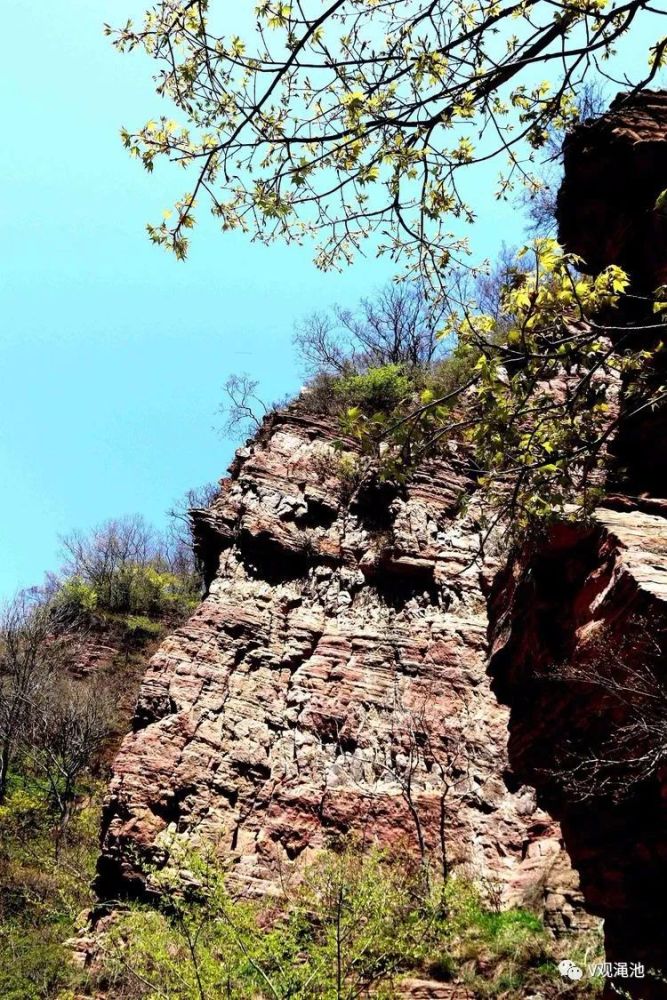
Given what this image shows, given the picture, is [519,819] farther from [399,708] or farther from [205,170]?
[205,170]

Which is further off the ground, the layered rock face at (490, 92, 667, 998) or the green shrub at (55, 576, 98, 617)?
the green shrub at (55, 576, 98, 617)

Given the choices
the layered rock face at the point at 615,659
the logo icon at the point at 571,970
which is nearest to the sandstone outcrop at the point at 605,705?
the layered rock face at the point at 615,659

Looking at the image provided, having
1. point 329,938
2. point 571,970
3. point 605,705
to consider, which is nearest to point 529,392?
point 605,705

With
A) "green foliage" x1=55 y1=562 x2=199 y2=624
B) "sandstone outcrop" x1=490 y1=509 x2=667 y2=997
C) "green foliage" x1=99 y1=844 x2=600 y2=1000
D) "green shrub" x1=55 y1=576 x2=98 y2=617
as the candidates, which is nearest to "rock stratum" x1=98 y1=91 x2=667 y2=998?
"sandstone outcrop" x1=490 y1=509 x2=667 y2=997

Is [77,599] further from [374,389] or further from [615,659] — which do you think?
[615,659]

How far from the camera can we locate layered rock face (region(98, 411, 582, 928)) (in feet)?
35.0

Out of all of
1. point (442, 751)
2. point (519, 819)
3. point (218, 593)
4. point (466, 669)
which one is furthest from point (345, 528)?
point (519, 819)

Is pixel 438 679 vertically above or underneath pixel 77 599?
underneath

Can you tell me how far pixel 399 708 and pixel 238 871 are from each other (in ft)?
12.6

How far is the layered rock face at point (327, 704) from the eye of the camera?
35.0 ft

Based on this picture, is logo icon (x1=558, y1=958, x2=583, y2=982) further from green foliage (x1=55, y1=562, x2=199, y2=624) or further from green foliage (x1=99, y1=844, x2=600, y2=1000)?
green foliage (x1=55, y1=562, x2=199, y2=624)

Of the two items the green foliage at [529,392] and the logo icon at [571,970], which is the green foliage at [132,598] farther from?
the green foliage at [529,392]

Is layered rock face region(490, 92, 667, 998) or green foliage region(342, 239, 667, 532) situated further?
layered rock face region(490, 92, 667, 998)

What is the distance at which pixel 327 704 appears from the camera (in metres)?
12.2
